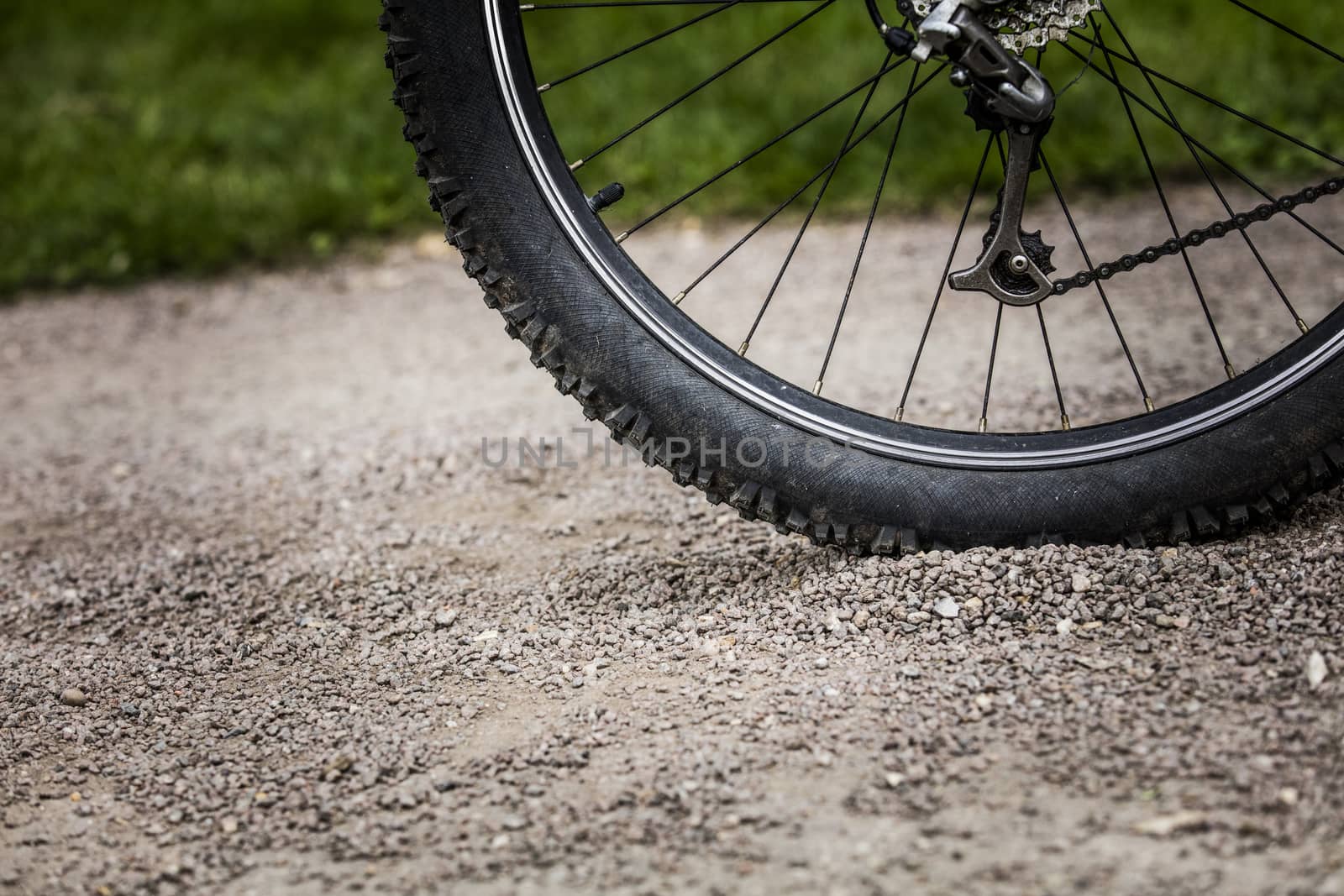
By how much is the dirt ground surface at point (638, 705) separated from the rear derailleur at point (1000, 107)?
1.51 ft

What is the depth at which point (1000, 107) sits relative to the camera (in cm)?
196

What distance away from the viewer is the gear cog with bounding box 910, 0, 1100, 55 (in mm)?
2000

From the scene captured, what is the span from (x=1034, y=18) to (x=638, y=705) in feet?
4.12

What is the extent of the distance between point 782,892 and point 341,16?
569cm

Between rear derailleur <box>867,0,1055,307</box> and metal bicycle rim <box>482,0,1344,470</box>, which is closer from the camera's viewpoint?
rear derailleur <box>867,0,1055,307</box>

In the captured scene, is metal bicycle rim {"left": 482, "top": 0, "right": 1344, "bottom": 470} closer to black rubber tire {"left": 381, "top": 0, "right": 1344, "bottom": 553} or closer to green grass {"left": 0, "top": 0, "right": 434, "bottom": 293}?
black rubber tire {"left": 381, "top": 0, "right": 1344, "bottom": 553}

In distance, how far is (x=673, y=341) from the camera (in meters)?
2.13

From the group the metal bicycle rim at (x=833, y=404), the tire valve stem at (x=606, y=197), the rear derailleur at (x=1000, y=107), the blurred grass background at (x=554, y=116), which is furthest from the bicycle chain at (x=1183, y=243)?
the blurred grass background at (x=554, y=116)

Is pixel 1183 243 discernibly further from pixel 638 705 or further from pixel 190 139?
pixel 190 139

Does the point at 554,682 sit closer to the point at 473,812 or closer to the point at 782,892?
the point at 473,812

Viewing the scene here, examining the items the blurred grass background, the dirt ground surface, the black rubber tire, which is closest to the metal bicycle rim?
the black rubber tire

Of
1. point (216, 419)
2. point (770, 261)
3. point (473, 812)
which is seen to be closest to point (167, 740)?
point (473, 812)

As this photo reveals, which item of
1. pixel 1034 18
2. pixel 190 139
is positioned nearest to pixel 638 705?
pixel 1034 18

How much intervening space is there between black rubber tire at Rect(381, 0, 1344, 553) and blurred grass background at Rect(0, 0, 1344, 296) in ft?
7.79
